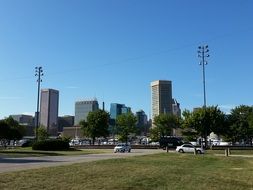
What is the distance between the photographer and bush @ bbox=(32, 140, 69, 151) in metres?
61.6

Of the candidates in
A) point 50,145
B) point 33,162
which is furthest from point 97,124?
point 33,162

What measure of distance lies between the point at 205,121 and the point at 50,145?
2875 cm

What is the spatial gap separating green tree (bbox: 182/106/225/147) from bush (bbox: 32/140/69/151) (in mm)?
23732

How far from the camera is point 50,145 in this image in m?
62.6

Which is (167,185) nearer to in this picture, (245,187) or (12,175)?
(245,187)

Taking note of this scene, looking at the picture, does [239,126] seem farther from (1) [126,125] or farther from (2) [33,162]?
(2) [33,162]

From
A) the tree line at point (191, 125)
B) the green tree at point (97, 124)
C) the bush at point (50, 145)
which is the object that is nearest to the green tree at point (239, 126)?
the tree line at point (191, 125)

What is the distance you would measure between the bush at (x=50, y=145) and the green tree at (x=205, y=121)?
23.7 metres

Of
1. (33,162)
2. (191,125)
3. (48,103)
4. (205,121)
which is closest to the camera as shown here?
(33,162)

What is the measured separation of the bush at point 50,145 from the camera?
61562 mm

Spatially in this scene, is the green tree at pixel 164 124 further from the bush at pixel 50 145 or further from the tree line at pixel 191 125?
the bush at pixel 50 145

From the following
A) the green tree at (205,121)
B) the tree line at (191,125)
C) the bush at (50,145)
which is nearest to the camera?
the bush at (50,145)

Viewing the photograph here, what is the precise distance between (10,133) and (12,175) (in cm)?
9016

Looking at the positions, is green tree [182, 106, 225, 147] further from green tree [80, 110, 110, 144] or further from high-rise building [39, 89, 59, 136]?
high-rise building [39, 89, 59, 136]
